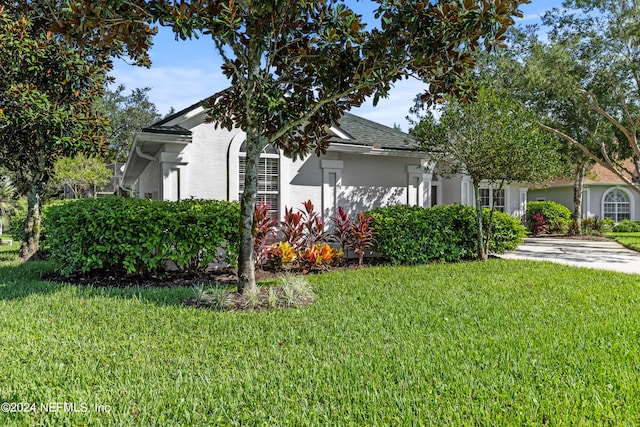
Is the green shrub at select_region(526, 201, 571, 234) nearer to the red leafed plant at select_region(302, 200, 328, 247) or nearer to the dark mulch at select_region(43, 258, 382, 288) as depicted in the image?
the red leafed plant at select_region(302, 200, 328, 247)

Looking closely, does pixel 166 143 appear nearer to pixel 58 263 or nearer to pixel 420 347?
pixel 58 263

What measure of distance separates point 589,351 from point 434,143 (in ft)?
25.1

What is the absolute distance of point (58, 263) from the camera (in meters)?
7.95

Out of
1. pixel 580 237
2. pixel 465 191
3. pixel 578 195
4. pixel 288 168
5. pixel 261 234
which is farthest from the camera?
pixel 578 195

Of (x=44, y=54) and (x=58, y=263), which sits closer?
(x=58, y=263)

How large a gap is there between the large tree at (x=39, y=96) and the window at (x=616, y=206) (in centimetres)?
2994

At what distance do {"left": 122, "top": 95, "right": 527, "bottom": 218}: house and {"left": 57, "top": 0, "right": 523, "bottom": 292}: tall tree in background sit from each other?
7.15ft

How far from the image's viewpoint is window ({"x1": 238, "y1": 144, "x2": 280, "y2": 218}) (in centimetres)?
1023

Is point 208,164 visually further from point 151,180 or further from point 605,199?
point 605,199

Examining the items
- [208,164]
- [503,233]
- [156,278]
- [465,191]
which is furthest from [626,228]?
[156,278]

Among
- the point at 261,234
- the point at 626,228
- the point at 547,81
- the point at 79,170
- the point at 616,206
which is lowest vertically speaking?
the point at 626,228

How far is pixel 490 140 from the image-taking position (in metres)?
10.1

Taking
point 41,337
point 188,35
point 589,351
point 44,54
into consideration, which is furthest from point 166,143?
point 589,351

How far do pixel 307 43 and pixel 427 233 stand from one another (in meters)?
6.20
